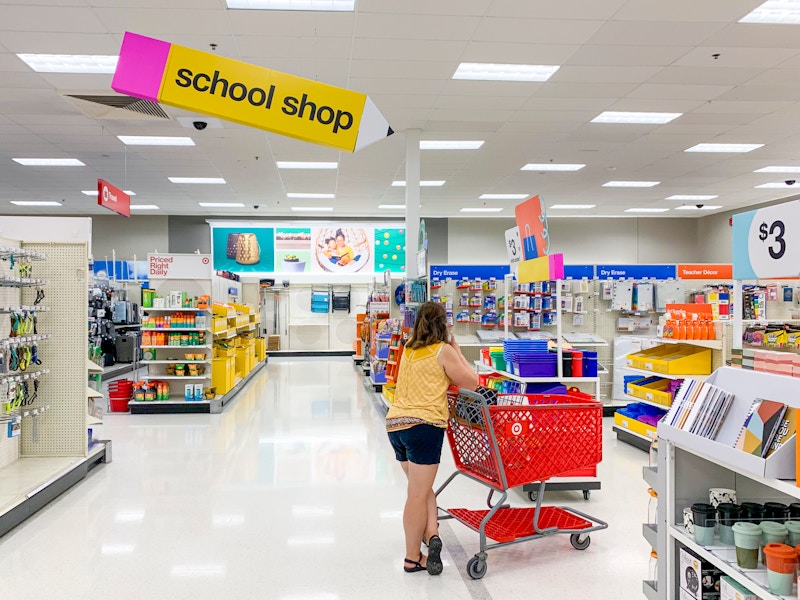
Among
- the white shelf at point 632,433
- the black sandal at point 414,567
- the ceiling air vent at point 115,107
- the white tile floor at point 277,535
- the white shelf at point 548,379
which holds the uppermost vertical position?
the ceiling air vent at point 115,107

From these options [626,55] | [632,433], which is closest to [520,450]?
[632,433]

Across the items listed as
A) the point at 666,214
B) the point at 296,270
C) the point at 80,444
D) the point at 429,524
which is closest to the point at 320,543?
the point at 429,524

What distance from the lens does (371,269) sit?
63.1 feet

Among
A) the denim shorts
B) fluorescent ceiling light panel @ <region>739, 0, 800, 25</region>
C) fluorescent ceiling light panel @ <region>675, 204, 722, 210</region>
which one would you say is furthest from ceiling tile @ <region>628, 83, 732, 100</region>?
fluorescent ceiling light panel @ <region>675, 204, 722, 210</region>

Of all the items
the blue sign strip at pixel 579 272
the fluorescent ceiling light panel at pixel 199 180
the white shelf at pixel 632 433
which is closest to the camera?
the white shelf at pixel 632 433

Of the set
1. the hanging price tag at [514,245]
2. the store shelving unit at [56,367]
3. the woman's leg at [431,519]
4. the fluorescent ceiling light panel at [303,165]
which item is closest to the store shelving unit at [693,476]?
the woman's leg at [431,519]

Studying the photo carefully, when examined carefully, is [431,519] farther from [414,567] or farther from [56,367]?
[56,367]

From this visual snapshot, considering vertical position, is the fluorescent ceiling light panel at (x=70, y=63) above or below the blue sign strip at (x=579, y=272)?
above

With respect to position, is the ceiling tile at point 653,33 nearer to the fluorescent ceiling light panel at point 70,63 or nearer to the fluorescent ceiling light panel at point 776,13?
the fluorescent ceiling light panel at point 776,13

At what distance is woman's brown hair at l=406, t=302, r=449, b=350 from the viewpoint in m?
3.73

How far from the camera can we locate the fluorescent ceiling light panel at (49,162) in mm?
10883

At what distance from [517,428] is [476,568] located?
81 cm

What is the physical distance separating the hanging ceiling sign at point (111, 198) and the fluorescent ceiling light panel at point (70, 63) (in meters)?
1.94

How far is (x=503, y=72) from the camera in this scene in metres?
7.01
